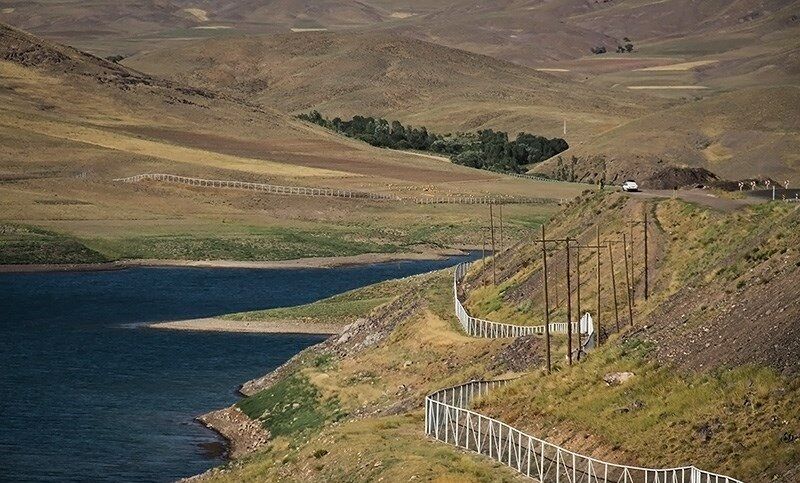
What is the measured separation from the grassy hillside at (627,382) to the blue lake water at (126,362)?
14.2ft

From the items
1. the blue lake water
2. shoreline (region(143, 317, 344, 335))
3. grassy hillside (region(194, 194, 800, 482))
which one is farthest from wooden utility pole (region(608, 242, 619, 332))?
shoreline (region(143, 317, 344, 335))

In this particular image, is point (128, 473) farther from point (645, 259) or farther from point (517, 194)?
point (517, 194)

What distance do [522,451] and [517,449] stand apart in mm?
179

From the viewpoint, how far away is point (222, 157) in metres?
199

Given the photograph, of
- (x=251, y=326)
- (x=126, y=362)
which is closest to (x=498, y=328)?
(x=126, y=362)

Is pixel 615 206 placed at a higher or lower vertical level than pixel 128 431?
higher

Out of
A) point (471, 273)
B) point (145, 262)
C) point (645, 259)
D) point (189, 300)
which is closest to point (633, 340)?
point (645, 259)

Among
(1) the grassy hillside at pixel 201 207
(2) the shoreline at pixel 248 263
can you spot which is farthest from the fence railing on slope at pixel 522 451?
(1) the grassy hillside at pixel 201 207

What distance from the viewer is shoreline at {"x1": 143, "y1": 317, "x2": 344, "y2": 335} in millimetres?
97188

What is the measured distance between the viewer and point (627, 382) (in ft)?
153

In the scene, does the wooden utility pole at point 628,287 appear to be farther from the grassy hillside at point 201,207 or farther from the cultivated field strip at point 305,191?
the cultivated field strip at point 305,191

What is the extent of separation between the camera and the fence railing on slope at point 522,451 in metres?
39.7

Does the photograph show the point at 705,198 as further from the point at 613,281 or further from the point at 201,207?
the point at 201,207

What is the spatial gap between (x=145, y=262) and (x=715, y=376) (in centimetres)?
9720
